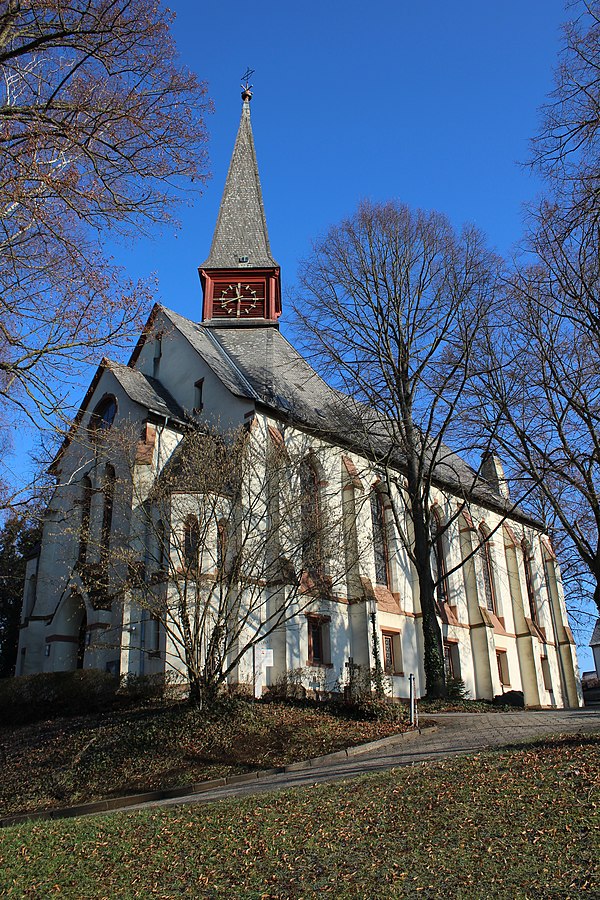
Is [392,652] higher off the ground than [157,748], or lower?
higher

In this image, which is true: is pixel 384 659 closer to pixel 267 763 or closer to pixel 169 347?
pixel 267 763

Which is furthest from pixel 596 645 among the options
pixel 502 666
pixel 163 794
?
pixel 163 794

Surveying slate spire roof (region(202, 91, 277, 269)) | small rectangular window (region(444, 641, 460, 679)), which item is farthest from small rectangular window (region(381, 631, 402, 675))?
slate spire roof (region(202, 91, 277, 269))

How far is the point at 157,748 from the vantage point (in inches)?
631

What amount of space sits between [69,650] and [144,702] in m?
6.25

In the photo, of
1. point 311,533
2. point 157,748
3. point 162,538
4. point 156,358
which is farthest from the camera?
point 156,358

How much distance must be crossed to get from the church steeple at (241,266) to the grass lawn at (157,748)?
755 inches

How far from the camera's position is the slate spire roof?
35.1m

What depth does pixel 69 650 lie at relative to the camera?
24.7 meters

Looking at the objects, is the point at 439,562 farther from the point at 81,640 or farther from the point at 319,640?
the point at 81,640

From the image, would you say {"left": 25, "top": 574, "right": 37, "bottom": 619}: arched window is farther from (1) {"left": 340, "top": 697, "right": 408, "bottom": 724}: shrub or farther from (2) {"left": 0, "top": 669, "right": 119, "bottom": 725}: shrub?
(1) {"left": 340, "top": 697, "right": 408, "bottom": 724}: shrub

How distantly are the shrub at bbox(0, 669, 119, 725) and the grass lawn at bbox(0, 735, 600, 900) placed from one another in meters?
10.3

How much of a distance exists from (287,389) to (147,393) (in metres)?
5.28

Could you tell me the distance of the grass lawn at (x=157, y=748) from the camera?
14680 mm
